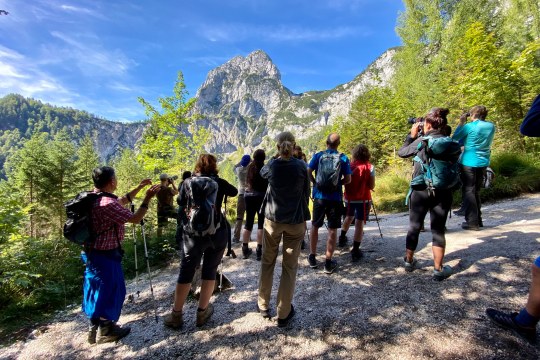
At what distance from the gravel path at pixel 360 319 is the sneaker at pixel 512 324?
9 centimetres

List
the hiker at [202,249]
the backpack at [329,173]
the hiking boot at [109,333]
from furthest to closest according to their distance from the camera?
the backpack at [329,173] < the hiking boot at [109,333] < the hiker at [202,249]

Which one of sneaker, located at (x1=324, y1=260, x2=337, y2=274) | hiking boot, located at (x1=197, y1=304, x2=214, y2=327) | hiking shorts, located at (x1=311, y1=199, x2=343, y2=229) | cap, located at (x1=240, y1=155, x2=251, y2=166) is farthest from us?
cap, located at (x1=240, y1=155, x2=251, y2=166)

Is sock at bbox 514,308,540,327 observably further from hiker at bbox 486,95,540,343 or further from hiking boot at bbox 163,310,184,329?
hiking boot at bbox 163,310,184,329

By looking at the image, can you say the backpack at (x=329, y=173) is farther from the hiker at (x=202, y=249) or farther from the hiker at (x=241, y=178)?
the hiker at (x=241, y=178)

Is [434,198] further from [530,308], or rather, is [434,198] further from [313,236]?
[313,236]

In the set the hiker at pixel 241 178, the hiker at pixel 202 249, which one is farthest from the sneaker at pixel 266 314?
the hiker at pixel 241 178

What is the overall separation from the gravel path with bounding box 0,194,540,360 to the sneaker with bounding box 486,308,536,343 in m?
0.09

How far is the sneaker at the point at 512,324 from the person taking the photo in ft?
8.14

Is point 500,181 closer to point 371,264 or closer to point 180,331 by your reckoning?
point 371,264

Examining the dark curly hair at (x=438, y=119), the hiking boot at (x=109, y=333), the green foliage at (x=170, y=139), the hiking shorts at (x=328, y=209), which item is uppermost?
the green foliage at (x=170, y=139)

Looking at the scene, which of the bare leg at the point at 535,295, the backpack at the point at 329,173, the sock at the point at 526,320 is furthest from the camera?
the backpack at the point at 329,173

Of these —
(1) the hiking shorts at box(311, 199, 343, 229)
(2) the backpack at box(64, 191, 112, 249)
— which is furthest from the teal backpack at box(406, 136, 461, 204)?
(2) the backpack at box(64, 191, 112, 249)

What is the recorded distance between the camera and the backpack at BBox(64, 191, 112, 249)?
3.02 metres

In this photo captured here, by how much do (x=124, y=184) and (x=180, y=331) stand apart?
4853 centimetres
